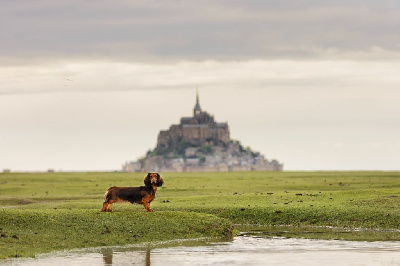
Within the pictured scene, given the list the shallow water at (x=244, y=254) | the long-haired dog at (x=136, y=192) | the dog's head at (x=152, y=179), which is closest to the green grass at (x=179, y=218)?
the long-haired dog at (x=136, y=192)

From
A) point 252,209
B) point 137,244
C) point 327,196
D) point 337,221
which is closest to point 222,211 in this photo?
point 252,209

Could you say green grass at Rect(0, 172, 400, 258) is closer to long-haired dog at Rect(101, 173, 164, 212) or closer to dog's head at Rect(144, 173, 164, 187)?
long-haired dog at Rect(101, 173, 164, 212)

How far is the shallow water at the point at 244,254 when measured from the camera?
31.3 meters

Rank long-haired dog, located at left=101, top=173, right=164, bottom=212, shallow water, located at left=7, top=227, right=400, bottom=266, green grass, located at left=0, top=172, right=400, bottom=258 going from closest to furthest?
shallow water, located at left=7, top=227, right=400, bottom=266
green grass, located at left=0, top=172, right=400, bottom=258
long-haired dog, located at left=101, top=173, right=164, bottom=212

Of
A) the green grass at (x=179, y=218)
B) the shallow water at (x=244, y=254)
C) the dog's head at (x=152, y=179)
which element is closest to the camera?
the shallow water at (x=244, y=254)

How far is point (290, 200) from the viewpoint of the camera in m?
59.8

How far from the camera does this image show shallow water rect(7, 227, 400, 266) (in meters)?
31.3

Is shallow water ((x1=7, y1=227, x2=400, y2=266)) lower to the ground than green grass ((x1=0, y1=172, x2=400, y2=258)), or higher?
lower

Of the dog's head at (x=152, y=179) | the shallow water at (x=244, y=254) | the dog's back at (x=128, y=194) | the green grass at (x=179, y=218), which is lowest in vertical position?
the shallow water at (x=244, y=254)

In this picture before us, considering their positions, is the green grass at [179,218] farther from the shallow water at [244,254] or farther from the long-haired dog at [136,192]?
the shallow water at [244,254]

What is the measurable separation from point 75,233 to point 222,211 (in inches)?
676

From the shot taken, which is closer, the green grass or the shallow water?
the shallow water

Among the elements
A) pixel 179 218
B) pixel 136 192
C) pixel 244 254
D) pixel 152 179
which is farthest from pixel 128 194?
pixel 244 254

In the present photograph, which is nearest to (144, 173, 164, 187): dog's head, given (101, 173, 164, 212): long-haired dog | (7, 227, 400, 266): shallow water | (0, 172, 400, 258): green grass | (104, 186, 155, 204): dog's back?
(101, 173, 164, 212): long-haired dog
